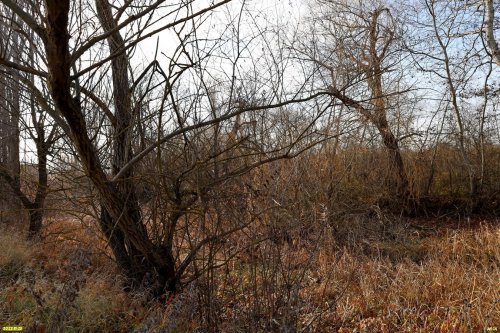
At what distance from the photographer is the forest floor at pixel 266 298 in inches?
126

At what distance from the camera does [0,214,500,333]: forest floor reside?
10.5 feet

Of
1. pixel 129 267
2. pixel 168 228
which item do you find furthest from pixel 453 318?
pixel 129 267

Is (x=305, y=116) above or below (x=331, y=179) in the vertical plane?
above

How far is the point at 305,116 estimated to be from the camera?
6.18 metres

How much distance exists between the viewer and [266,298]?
3277 millimetres

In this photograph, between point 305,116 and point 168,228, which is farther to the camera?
point 305,116

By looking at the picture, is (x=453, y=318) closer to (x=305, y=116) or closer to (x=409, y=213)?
(x=305, y=116)

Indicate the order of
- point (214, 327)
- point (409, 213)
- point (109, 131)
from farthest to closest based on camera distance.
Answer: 1. point (409, 213)
2. point (109, 131)
3. point (214, 327)

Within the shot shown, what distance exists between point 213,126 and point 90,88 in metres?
1.46

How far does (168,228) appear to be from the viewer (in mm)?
4055

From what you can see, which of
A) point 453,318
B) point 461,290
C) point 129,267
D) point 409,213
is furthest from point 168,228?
point 409,213

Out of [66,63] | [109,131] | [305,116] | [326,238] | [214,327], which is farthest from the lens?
[326,238]

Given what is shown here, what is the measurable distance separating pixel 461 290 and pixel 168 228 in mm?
3362

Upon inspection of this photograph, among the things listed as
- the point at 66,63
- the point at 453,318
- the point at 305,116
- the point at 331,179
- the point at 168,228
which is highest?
the point at 305,116
